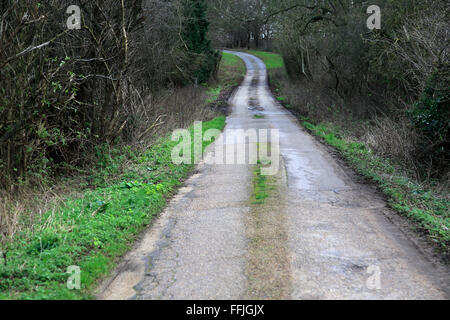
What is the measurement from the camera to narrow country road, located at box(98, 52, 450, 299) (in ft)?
16.1

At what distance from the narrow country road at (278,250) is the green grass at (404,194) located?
40 cm

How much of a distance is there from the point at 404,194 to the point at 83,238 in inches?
244

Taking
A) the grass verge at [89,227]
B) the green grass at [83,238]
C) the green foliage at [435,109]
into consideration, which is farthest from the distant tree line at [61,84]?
the green foliage at [435,109]

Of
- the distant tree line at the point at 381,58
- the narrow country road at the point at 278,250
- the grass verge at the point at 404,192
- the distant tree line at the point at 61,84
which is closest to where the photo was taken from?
the narrow country road at the point at 278,250

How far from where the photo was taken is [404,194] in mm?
8672

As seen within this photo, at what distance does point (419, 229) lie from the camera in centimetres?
683

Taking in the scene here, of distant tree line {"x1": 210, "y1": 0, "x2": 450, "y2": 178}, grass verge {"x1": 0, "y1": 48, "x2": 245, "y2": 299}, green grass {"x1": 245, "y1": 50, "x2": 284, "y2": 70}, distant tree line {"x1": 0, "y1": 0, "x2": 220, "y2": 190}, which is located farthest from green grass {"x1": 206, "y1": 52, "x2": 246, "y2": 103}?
grass verge {"x1": 0, "y1": 48, "x2": 245, "y2": 299}

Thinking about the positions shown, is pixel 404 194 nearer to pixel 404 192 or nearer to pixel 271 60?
pixel 404 192

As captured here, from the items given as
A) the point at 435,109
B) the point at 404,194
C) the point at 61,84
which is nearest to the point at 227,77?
the point at 435,109

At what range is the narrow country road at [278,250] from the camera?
4902mm

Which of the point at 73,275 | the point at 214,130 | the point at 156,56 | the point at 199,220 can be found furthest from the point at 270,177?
the point at 156,56

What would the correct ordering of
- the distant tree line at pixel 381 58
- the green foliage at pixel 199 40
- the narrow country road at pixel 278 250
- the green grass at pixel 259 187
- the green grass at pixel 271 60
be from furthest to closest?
the green grass at pixel 271 60 → the green foliage at pixel 199 40 → the distant tree line at pixel 381 58 → the green grass at pixel 259 187 → the narrow country road at pixel 278 250

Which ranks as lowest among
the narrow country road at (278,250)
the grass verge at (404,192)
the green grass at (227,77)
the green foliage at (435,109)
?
the narrow country road at (278,250)

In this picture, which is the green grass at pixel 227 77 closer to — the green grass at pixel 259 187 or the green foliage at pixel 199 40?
the green foliage at pixel 199 40
